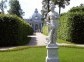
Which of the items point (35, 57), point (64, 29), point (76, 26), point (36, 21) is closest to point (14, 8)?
point (36, 21)

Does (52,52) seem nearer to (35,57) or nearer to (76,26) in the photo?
(35,57)

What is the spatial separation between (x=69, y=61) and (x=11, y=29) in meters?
16.2

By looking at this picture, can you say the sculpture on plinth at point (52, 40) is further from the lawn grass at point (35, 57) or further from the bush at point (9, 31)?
the bush at point (9, 31)

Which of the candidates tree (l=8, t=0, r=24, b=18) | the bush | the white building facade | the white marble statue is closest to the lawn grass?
the white marble statue

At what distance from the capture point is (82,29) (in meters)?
33.7

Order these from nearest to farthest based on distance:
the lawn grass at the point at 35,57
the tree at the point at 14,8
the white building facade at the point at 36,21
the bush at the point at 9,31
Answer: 1. the lawn grass at the point at 35,57
2. the bush at the point at 9,31
3. the tree at the point at 14,8
4. the white building facade at the point at 36,21

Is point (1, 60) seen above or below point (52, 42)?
below

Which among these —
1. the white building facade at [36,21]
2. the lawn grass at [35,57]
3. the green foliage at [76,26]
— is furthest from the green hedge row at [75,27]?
the white building facade at [36,21]

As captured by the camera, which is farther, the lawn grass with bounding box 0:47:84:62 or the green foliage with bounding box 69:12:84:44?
the green foliage with bounding box 69:12:84:44

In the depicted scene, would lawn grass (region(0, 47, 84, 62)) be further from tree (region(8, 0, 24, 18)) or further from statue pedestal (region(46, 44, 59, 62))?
tree (region(8, 0, 24, 18))

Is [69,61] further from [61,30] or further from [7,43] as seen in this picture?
[61,30]

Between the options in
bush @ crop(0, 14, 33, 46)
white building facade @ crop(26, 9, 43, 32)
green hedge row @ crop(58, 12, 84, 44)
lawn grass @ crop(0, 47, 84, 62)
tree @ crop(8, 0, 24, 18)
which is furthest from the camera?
white building facade @ crop(26, 9, 43, 32)

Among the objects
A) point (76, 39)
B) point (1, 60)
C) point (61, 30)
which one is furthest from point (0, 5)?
point (1, 60)

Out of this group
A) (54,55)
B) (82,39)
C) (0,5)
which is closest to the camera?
(54,55)
